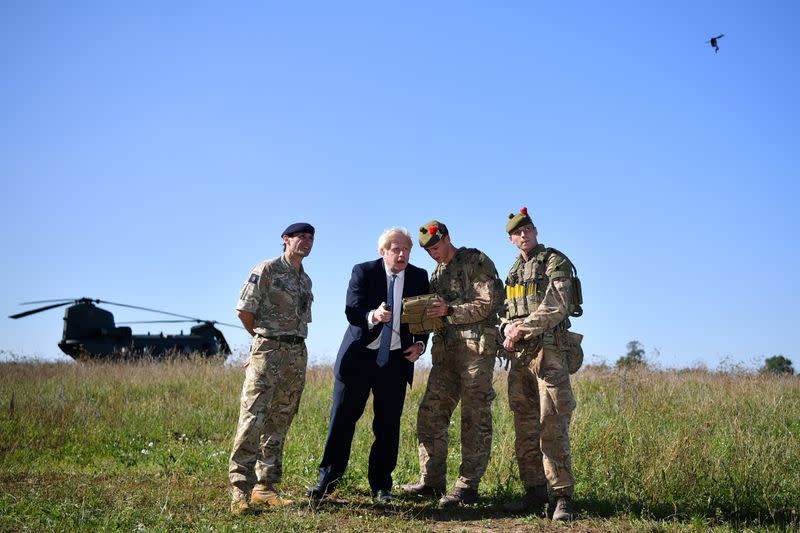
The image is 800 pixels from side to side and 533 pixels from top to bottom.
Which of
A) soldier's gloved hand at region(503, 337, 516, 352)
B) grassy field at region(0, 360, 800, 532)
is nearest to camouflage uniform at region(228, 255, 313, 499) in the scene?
grassy field at region(0, 360, 800, 532)

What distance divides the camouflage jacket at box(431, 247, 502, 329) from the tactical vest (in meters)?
0.25

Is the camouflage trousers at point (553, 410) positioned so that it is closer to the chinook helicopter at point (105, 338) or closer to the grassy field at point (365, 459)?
the grassy field at point (365, 459)

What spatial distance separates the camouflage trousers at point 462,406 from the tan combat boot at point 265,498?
151cm

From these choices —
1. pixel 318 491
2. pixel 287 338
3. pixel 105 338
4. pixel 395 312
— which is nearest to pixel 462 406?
pixel 395 312

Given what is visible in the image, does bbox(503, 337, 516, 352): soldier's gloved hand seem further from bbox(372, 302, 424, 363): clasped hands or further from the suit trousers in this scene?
the suit trousers

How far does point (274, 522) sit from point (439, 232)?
306 centimetres

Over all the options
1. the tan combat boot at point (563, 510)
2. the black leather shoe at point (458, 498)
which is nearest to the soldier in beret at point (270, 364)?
the black leather shoe at point (458, 498)

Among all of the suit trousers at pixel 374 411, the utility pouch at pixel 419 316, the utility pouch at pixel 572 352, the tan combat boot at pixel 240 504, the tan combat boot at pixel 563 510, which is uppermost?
the utility pouch at pixel 419 316

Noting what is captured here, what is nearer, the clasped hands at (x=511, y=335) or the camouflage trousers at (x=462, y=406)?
the clasped hands at (x=511, y=335)

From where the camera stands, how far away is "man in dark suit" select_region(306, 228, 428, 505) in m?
6.47

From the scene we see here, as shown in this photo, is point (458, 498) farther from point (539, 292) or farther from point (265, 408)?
point (539, 292)

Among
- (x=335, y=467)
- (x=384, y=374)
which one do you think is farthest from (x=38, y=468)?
(x=384, y=374)

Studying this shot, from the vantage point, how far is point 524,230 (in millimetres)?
6258

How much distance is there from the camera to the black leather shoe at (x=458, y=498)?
6.38m
